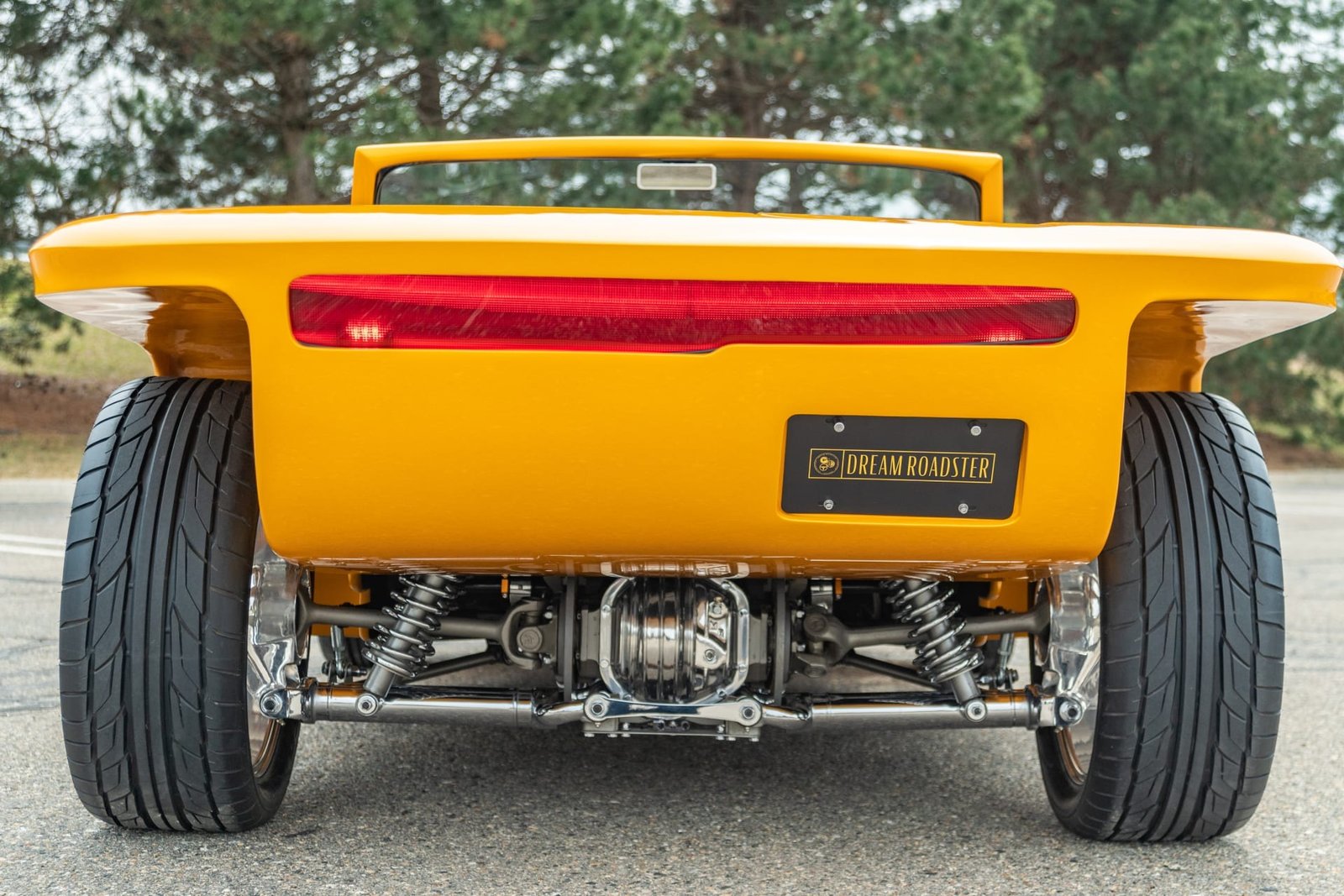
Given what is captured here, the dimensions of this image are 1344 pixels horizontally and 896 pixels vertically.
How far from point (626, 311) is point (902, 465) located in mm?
476

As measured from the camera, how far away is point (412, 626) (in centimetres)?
246

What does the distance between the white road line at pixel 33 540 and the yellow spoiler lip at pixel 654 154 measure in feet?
14.7

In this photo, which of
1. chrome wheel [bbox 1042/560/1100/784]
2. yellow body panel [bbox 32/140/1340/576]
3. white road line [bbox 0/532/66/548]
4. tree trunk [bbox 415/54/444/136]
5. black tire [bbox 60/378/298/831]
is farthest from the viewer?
tree trunk [bbox 415/54/444/136]

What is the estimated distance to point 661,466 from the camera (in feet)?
6.44

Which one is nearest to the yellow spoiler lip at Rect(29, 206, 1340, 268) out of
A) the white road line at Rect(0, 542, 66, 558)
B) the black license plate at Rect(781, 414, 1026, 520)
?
the black license plate at Rect(781, 414, 1026, 520)

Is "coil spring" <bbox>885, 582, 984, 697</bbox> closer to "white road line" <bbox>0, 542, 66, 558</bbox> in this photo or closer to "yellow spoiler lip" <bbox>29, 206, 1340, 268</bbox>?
"yellow spoiler lip" <bbox>29, 206, 1340, 268</bbox>

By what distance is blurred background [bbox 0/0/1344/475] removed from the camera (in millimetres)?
12117

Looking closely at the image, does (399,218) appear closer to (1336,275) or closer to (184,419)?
(184,419)

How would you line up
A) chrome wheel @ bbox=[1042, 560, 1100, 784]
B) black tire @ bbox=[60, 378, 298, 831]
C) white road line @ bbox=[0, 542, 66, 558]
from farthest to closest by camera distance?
white road line @ bbox=[0, 542, 66, 558]
chrome wheel @ bbox=[1042, 560, 1100, 784]
black tire @ bbox=[60, 378, 298, 831]

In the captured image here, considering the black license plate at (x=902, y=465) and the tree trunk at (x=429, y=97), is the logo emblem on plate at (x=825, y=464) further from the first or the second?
the tree trunk at (x=429, y=97)

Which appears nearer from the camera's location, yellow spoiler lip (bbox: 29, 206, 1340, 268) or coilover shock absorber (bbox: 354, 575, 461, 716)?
yellow spoiler lip (bbox: 29, 206, 1340, 268)

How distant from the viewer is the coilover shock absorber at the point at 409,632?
2436mm

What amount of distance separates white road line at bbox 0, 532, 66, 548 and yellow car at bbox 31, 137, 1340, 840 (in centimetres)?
500

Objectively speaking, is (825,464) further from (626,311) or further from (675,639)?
(675,639)
